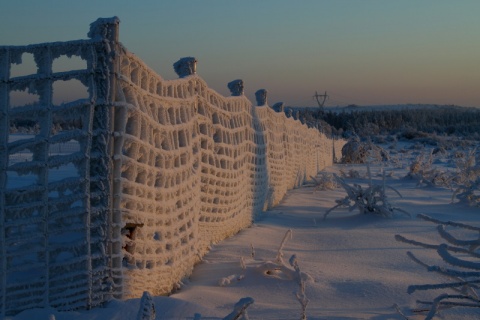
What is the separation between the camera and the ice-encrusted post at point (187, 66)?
4844mm

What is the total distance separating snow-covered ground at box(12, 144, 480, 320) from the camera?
9.91 feet

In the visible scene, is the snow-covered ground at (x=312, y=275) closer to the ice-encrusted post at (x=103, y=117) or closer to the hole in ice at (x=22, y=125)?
the ice-encrusted post at (x=103, y=117)

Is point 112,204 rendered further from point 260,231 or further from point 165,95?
point 260,231

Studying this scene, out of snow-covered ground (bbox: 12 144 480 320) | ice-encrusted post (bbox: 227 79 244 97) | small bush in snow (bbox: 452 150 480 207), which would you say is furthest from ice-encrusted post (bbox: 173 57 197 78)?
small bush in snow (bbox: 452 150 480 207)

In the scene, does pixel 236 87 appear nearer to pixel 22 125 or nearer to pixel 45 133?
pixel 22 125

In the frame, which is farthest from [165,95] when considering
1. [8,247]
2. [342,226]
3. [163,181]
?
[342,226]

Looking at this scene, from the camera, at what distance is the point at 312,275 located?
398 centimetres

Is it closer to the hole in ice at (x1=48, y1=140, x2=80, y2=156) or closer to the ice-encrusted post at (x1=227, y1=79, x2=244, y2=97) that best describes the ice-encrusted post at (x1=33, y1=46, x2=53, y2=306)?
the hole in ice at (x1=48, y1=140, x2=80, y2=156)

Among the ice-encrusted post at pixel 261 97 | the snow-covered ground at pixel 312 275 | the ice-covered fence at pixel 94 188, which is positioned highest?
the ice-encrusted post at pixel 261 97

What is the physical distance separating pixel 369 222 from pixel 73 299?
4.88m

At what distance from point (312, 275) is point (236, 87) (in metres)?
3.42

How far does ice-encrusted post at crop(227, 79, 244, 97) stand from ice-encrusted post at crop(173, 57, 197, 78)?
1988mm

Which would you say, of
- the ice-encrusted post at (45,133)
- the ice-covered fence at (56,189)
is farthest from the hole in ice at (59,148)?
the ice-covered fence at (56,189)

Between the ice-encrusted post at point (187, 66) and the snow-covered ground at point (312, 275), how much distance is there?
1.53 m
